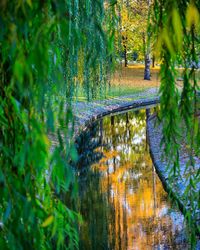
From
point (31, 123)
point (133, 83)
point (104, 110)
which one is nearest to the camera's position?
point (31, 123)

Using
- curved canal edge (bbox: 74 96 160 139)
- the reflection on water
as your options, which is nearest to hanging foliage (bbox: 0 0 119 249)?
the reflection on water

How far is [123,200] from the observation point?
26.3 feet

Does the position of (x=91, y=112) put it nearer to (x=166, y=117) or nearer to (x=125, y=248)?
(x=125, y=248)

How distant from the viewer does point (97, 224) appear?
23.2 feet

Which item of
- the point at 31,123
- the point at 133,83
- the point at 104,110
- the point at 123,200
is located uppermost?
the point at 31,123

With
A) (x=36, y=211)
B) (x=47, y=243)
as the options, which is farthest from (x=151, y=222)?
(x=36, y=211)

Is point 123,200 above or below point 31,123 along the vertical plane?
below

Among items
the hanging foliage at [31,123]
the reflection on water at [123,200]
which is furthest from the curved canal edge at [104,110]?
the hanging foliage at [31,123]

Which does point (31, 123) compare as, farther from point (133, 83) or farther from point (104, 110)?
point (133, 83)

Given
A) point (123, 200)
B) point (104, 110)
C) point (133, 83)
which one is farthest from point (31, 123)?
point (133, 83)

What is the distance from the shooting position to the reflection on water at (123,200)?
6.46m

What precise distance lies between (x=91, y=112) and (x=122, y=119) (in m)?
1.01

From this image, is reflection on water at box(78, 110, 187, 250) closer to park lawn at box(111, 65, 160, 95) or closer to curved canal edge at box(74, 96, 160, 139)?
curved canal edge at box(74, 96, 160, 139)

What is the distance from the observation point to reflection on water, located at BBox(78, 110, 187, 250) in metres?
6.46
